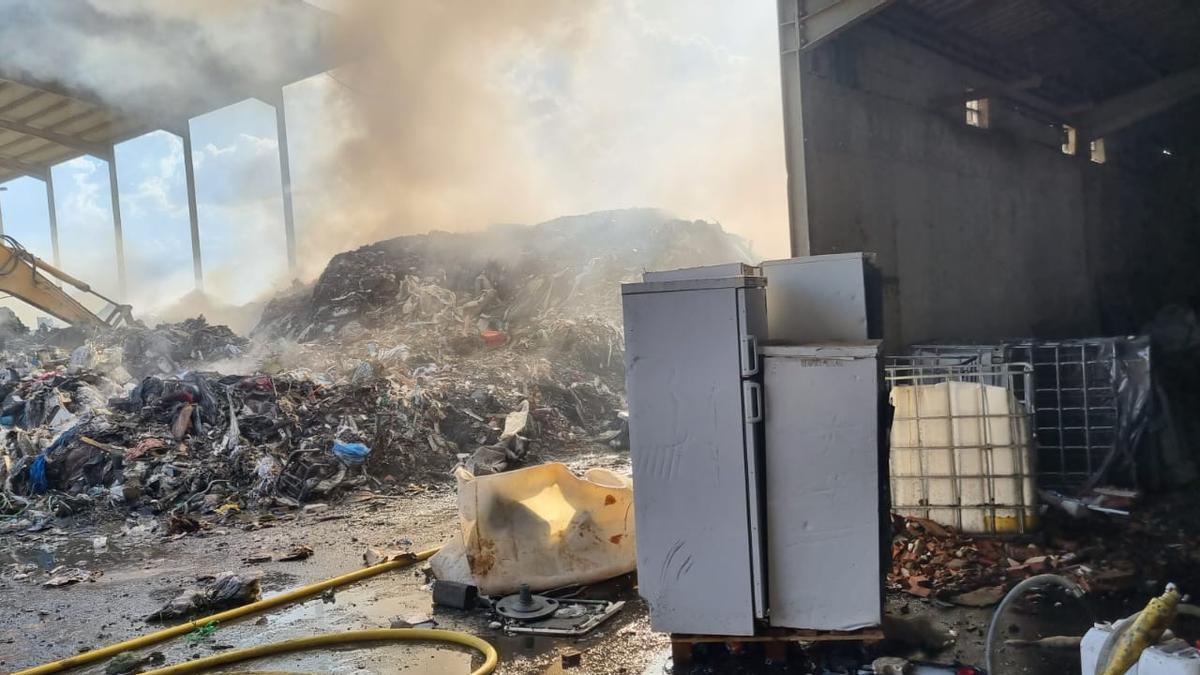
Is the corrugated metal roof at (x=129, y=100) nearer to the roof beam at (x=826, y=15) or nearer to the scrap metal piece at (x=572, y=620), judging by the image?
the roof beam at (x=826, y=15)

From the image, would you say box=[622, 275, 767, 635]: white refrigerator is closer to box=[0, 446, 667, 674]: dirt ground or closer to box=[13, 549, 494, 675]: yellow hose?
box=[0, 446, 667, 674]: dirt ground

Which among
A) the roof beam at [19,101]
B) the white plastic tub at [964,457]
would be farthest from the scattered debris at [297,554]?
the roof beam at [19,101]

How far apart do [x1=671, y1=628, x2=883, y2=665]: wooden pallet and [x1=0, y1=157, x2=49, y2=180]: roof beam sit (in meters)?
28.0

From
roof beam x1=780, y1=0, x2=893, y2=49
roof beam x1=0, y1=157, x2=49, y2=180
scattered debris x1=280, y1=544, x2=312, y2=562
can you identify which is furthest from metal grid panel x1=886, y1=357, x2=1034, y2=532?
roof beam x1=0, y1=157, x2=49, y2=180

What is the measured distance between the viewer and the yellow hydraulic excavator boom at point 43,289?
43.8 ft

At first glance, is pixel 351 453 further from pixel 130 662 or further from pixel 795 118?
pixel 795 118

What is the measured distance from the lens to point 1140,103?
981 cm

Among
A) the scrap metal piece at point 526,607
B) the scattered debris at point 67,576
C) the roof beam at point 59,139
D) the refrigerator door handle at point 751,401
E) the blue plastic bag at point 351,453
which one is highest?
the roof beam at point 59,139

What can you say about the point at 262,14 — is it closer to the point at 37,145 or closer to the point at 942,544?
the point at 37,145

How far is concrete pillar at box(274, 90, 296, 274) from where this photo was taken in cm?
1811

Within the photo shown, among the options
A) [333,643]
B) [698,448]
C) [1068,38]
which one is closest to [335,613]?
[333,643]

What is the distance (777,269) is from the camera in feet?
11.4

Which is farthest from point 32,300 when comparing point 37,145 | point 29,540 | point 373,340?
point 37,145

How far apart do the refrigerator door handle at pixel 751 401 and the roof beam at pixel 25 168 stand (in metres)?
28.0
